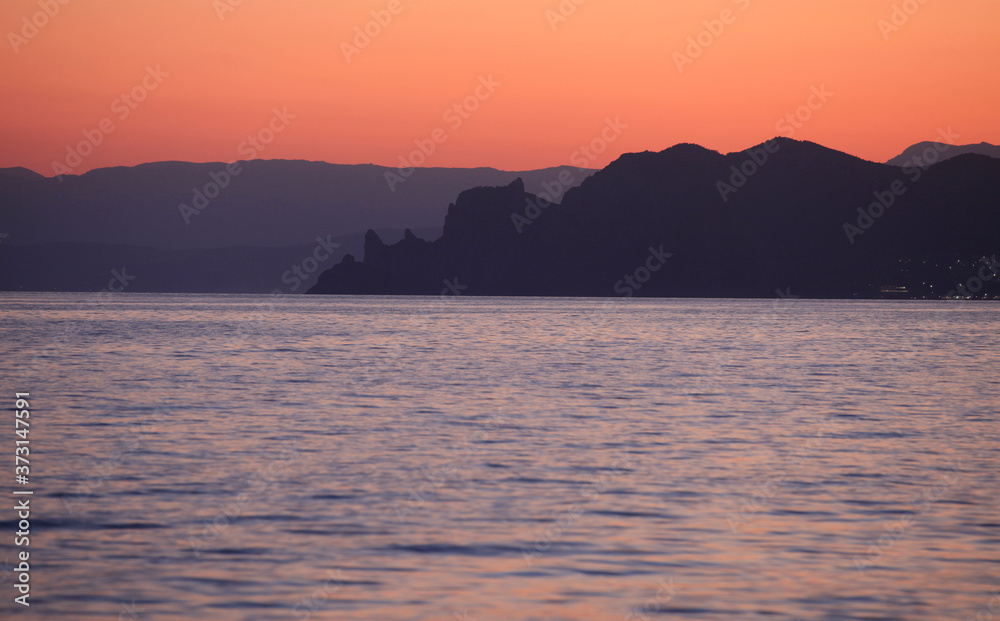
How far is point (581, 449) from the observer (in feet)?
84.2

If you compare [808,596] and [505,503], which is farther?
[505,503]

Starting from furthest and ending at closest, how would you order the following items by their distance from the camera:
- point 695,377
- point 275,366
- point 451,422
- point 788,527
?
1. point 275,366
2. point 695,377
3. point 451,422
4. point 788,527

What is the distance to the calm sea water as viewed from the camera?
509 inches

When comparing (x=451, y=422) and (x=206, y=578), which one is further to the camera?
(x=451, y=422)

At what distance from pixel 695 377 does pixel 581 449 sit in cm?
2611

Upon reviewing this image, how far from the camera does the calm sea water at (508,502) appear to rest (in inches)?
509

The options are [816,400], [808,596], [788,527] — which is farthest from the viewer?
[816,400]

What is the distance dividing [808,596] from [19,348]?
71416mm

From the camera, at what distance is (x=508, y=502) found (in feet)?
62.0

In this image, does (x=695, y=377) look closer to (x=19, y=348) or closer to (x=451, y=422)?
(x=451, y=422)

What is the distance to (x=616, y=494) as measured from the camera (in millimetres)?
19562

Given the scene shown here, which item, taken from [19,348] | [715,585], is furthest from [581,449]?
[19,348]

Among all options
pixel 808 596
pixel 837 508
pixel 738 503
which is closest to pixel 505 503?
pixel 738 503

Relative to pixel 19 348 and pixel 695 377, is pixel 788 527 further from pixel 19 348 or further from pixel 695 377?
pixel 19 348
